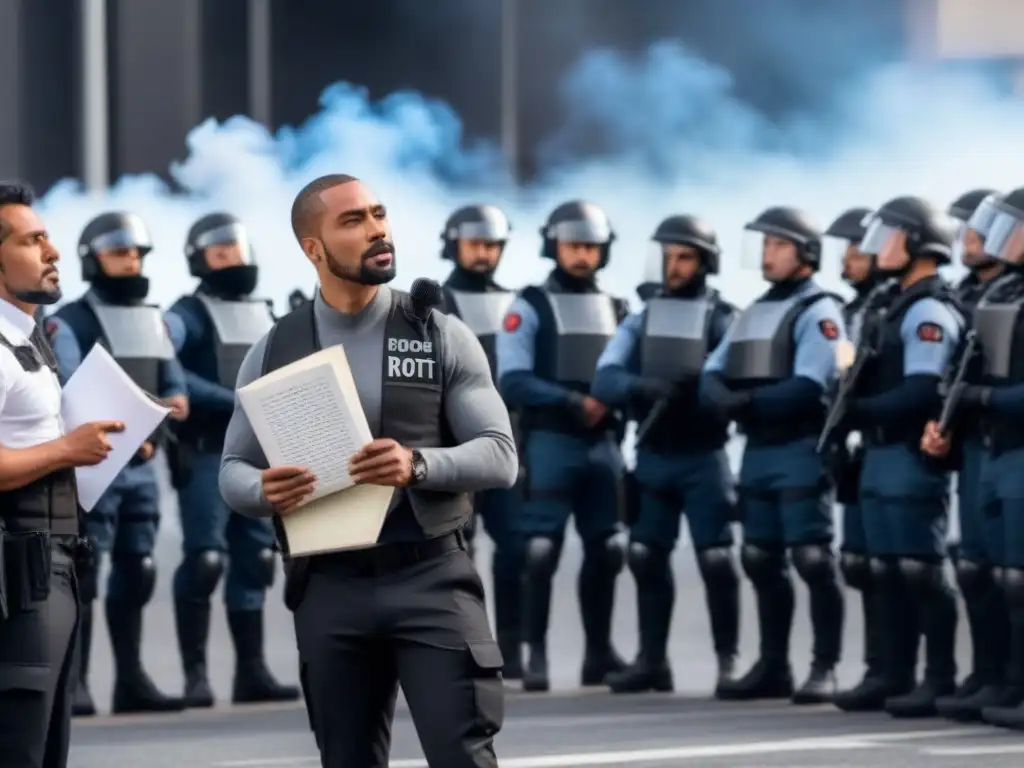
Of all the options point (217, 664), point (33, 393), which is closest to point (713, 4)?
point (217, 664)

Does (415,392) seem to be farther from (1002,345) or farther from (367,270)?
(1002,345)

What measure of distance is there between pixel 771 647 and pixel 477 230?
90.3 inches

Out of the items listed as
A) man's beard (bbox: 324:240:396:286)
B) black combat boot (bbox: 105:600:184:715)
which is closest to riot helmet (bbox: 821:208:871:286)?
black combat boot (bbox: 105:600:184:715)

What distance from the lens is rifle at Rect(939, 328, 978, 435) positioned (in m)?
9.72

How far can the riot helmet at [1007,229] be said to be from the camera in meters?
9.69

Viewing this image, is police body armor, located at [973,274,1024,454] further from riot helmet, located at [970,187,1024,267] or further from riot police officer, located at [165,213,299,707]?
riot police officer, located at [165,213,299,707]

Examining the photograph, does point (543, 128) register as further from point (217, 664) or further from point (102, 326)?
point (102, 326)

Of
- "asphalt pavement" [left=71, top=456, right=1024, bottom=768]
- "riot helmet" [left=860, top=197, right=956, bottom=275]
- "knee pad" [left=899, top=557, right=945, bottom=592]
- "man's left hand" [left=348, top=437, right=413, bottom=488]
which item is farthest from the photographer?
"riot helmet" [left=860, top=197, right=956, bottom=275]

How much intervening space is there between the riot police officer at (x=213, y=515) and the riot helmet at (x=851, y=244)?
2458 millimetres

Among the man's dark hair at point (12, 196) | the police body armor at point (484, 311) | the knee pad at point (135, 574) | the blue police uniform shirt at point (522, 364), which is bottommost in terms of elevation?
the knee pad at point (135, 574)

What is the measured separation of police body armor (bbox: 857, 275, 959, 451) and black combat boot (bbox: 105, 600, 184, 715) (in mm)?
2874

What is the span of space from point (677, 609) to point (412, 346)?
1082 centimetres

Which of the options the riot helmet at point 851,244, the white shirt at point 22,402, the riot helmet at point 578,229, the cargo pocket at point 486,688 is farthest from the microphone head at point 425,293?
the riot helmet at point 851,244

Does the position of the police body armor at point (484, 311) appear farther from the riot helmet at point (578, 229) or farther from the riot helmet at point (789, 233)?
the riot helmet at point (789, 233)
